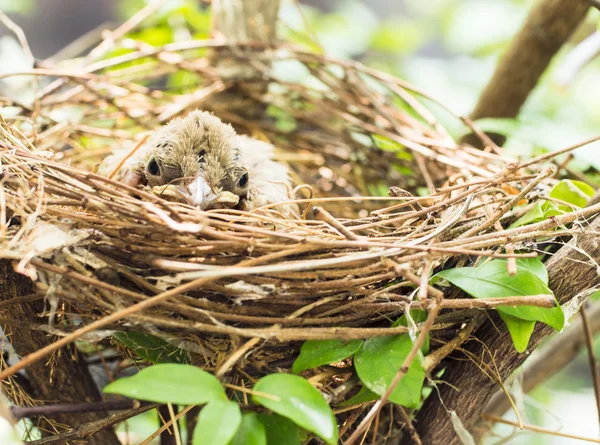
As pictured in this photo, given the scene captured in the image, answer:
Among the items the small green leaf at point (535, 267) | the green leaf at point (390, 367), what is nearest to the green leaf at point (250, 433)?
the green leaf at point (390, 367)

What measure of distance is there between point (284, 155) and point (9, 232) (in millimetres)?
1278

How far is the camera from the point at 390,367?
3.17ft

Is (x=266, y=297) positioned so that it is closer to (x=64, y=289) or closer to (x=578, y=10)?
(x=64, y=289)

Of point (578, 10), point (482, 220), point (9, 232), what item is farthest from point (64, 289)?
point (578, 10)

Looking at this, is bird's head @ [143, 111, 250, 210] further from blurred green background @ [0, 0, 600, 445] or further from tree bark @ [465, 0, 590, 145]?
tree bark @ [465, 0, 590, 145]

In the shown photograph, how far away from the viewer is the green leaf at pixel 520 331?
1.03 m

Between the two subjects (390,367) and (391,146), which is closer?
(390,367)

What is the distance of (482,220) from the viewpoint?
1.20 metres

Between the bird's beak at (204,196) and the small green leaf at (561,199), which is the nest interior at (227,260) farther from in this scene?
the bird's beak at (204,196)

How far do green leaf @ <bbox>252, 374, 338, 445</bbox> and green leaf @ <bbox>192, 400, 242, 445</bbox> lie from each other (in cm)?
6

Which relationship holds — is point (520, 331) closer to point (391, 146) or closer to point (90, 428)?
point (90, 428)

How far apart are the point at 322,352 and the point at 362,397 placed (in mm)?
126

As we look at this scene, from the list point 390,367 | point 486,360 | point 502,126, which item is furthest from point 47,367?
point 502,126

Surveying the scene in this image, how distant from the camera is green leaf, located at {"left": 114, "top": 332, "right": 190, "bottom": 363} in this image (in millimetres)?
1020
